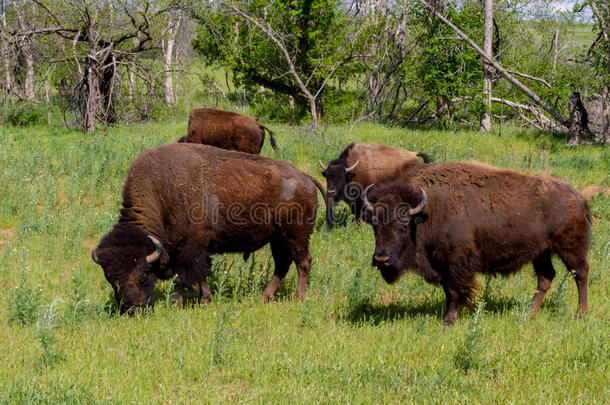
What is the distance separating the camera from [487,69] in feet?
54.1

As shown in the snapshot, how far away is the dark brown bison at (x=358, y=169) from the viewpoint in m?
10.4

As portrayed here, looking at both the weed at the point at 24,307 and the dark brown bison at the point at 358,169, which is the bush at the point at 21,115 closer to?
the dark brown bison at the point at 358,169

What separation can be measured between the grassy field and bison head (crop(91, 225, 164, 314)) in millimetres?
300

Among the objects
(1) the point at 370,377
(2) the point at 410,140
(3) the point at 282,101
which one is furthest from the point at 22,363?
(3) the point at 282,101

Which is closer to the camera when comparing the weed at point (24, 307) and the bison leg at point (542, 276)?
the weed at point (24, 307)

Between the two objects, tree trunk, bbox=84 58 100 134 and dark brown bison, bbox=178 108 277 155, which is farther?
tree trunk, bbox=84 58 100 134

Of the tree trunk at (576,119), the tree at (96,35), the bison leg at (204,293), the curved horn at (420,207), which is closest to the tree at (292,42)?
the tree at (96,35)

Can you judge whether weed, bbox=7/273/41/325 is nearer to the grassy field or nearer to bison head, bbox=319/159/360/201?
the grassy field

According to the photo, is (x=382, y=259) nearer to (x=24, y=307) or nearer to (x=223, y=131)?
(x=24, y=307)

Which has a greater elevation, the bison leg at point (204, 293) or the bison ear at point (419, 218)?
the bison ear at point (419, 218)

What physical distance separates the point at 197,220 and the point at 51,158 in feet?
23.1

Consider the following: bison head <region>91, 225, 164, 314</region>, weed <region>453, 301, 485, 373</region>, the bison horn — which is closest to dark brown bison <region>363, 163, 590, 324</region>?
weed <region>453, 301, 485, 373</region>

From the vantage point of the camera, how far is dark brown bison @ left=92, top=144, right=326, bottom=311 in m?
6.32

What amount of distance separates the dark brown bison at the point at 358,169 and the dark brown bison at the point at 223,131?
78.4 inches
